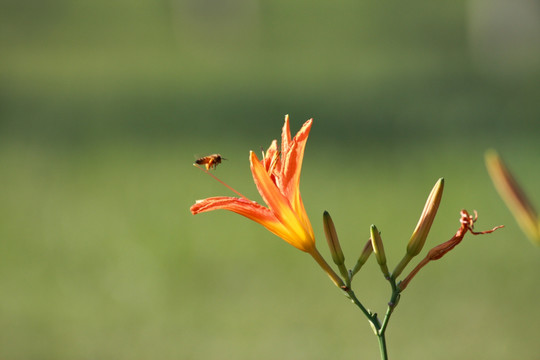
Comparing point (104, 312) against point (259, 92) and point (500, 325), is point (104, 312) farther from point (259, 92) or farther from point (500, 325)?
point (259, 92)

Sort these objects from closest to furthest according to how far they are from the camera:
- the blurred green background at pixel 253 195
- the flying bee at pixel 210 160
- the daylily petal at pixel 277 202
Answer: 1. the daylily petal at pixel 277 202
2. the flying bee at pixel 210 160
3. the blurred green background at pixel 253 195

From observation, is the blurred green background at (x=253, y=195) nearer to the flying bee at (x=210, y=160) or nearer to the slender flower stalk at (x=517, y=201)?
the flying bee at (x=210, y=160)

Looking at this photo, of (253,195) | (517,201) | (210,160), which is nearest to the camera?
(517,201)

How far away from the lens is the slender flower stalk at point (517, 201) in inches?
45.7

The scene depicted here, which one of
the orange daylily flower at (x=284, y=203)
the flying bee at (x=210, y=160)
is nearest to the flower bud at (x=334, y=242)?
the orange daylily flower at (x=284, y=203)

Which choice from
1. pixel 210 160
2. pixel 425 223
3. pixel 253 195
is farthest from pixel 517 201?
pixel 253 195

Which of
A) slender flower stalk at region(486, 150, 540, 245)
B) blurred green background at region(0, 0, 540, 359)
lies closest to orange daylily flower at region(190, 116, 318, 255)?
slender flower stalk at region(486, 150, 540, 245)

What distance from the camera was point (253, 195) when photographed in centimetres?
586

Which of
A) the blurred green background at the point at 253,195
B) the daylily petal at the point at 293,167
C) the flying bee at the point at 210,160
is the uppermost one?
the blurred green background at the point at 253,195

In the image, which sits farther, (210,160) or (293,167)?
(210,160)

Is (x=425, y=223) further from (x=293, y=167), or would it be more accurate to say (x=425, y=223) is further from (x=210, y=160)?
(x=210, y=160)

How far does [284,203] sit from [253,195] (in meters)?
4.76

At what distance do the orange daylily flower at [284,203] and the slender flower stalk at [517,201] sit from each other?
0.99 ft

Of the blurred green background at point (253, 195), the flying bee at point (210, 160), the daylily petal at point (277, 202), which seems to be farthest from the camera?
the blurred green background at point (253, 195)
